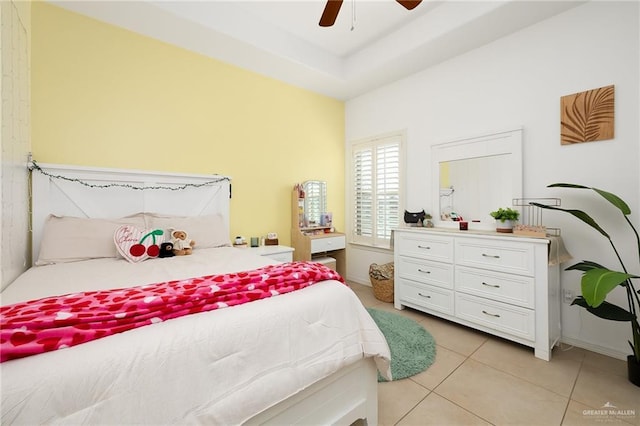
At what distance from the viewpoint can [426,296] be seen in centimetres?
282

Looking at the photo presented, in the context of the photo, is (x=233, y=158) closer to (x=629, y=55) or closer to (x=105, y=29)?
(x=105, y=29)

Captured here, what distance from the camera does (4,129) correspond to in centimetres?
165

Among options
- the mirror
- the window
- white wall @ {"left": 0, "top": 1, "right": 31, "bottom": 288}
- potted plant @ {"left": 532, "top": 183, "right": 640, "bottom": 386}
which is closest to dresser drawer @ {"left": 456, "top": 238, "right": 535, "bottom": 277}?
Answer: potted plant @ {"left": 532, "top": 183, "right": 640, "bottom": 386}

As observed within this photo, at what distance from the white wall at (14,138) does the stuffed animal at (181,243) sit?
0.92 m

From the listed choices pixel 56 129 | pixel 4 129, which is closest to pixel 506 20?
pixel 4 129

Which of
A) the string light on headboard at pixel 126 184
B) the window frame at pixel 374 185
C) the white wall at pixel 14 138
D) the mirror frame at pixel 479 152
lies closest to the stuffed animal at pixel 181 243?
the string light on headboard at pixel 126 184

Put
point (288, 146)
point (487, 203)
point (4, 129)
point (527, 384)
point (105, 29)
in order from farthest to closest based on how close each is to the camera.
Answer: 1. point (288, 146)
2. point (487, 203)
3. point (105, 29)
4. point (527, 384)
5. point (4, 129)

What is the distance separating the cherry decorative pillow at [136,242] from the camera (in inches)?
80.3

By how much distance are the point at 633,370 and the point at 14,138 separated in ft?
14.2

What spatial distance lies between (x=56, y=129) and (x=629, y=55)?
4.56 m

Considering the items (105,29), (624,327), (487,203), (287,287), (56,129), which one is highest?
(105,29)

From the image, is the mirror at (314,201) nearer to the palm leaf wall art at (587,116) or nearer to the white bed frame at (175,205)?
the white bed frame at (175,205)

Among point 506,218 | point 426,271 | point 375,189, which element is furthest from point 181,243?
point 506,218

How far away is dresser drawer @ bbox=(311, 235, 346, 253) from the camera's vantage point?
3.55 m
